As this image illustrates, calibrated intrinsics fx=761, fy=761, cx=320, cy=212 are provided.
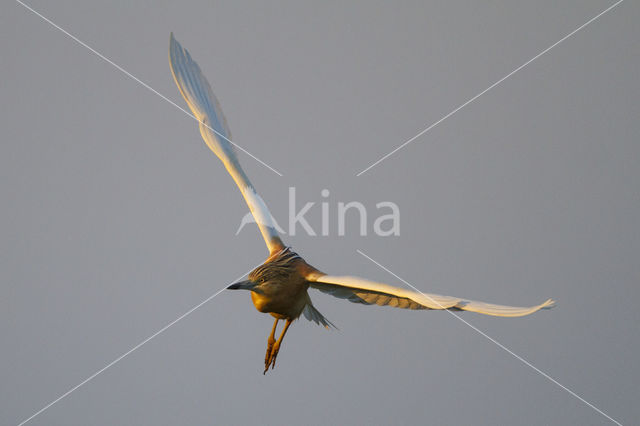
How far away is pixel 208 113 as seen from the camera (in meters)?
3.33

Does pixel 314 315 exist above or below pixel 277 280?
below

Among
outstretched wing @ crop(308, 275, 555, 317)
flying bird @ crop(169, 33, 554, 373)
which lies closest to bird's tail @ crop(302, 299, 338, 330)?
flying bird @ crop(169, 33, 554, 373)

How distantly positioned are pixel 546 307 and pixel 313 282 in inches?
37.1

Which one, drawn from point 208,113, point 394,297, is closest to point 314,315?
point 394,297

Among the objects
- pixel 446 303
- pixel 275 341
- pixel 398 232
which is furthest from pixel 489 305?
pixel 398 232

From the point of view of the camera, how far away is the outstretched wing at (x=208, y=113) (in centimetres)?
322

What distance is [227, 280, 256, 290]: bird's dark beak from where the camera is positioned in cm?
258

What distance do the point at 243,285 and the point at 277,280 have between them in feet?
0.61

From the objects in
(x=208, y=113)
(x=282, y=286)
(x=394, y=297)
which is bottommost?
(x=394, y=297)

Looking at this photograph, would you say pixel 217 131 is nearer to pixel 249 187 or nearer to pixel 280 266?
pixel 249 187

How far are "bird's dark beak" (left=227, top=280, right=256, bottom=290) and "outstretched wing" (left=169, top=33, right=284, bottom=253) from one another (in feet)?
1.78

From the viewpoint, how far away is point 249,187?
3.24 m

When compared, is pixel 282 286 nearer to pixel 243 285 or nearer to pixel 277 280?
pixel 277 280

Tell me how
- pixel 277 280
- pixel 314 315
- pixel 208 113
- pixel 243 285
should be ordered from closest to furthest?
pixel 243 285
pixel 277 280
pixel 314 315
pixel 208 113
